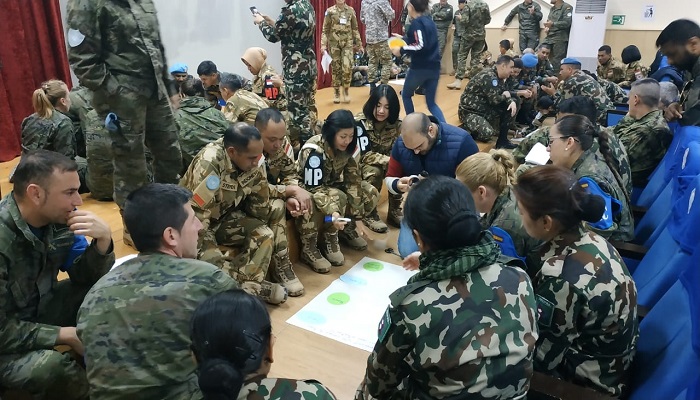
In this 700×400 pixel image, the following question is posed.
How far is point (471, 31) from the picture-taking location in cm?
821

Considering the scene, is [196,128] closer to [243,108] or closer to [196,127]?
[196,127]

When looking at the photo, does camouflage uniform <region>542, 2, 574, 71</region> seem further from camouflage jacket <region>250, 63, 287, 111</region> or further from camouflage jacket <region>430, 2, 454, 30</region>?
camouflage jacket <region>250, 63, 287, 111</region>

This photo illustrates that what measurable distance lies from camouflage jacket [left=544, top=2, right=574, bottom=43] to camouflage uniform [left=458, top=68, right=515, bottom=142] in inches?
166

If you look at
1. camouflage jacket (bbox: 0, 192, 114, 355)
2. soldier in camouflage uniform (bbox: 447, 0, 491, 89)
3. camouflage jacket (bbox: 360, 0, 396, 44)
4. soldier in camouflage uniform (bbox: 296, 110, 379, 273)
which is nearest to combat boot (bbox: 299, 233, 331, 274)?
soldier in camouflage uniform (bbox: 296, 110, 379, 273)

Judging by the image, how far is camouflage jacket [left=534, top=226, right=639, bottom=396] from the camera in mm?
1302

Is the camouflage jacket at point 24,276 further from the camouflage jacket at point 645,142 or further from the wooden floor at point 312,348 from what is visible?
the camouflage jacket at point 645,142

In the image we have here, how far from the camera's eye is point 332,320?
2299 millimetres

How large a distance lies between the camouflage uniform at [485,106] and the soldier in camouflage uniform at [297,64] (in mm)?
1644

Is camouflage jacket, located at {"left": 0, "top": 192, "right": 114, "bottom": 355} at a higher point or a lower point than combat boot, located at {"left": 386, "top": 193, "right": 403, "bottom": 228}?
higher

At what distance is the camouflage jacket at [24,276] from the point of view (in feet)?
4.83

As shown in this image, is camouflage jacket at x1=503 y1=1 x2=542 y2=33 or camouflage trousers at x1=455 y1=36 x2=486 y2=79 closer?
camouflage trousers at x1=455 y1=36 x2=486 y2=79

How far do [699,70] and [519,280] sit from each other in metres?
2.64

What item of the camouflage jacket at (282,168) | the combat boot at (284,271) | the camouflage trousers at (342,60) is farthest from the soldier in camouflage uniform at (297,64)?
the combat boot at (284,271)

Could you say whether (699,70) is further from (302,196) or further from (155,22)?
(155,22)
